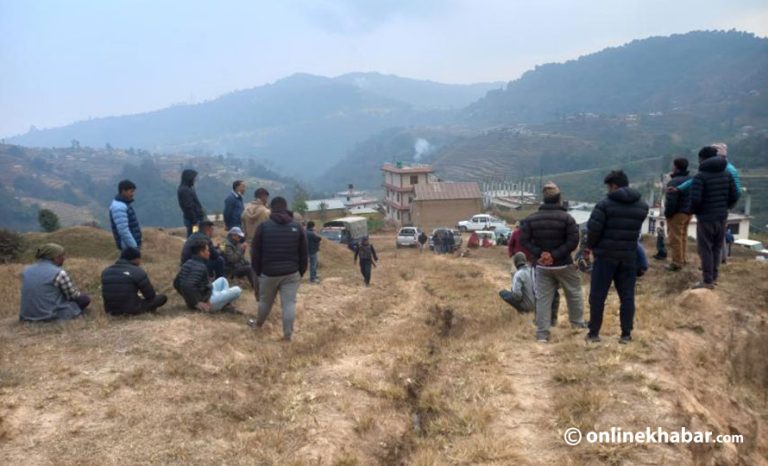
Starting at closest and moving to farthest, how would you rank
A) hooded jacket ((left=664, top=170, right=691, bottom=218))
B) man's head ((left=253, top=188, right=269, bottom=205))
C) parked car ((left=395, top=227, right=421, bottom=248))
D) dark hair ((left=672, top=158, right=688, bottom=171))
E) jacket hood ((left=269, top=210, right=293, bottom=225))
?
jacket hood ((left=269, top=210, right=293, bottom=225)) → hooded jacket ((left=664, top=170, right=691, bottom=218)) → dark hair ((left=672, top=158, right=688, bottom=171)) → man's head ((left=253, top=188, right=269, bottom=205)) → parked car ((left=395, top=227, right=421, bottom=248))

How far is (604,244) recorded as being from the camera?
5.93 metres

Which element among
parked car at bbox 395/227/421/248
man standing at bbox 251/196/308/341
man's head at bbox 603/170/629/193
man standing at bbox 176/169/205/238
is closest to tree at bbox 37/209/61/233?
parked car at bbox 395/227/421/248

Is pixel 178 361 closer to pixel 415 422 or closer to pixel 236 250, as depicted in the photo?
pixel 415 422

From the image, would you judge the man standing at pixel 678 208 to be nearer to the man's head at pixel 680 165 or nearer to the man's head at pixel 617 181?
the man's head at pixel 680 165

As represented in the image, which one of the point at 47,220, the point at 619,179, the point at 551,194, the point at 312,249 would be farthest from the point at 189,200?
the point at 47,220

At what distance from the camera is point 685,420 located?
16.0 ft

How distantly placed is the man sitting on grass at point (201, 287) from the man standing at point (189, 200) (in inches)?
54.3

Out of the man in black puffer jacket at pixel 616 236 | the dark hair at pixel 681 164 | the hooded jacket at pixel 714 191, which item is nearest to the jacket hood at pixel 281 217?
the man in black puffer jacket at pixel 616 236

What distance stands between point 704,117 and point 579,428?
8060 inches

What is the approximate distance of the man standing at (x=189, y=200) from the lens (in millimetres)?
9055

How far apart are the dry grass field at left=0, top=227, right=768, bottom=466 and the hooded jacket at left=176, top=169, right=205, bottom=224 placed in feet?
5.35

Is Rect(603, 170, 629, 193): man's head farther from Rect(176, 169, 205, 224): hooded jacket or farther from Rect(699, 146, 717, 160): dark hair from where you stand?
Rect(176, 169, 205, 224): hooded jacket

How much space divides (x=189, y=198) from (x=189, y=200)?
0.04 m

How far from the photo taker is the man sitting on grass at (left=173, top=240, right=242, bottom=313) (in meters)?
7.84
